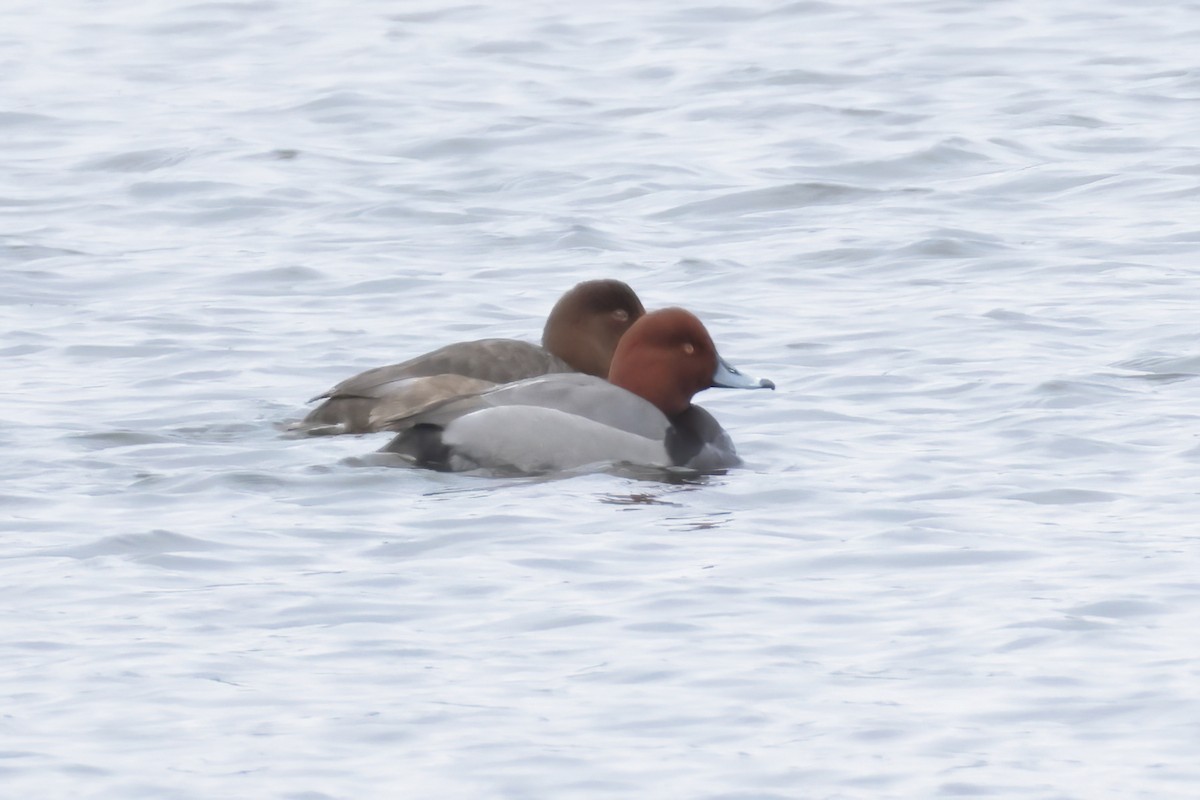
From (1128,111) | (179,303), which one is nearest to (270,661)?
(179,303)

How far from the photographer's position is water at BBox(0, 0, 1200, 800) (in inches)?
211

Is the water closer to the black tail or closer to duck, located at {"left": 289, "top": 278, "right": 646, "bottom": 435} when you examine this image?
the black tail

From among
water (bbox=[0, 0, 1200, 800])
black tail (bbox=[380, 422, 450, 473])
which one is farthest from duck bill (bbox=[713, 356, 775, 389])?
black tail (bbox=[380, 422, 450, 473])

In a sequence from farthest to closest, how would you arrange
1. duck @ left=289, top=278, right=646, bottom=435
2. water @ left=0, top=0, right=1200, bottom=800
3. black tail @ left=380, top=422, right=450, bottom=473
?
duck @ left=289, top=278, right=646, bottom=435, black tail @ left=380, top=422, right=450, bottom=473, water @ left=0, top=0, right=1200, bottom=800

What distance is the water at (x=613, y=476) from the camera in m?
5.37

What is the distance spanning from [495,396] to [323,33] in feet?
35.9

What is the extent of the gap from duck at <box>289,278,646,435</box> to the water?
326 mm

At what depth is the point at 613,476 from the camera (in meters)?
8.04

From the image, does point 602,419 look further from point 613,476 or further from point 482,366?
point 482,366

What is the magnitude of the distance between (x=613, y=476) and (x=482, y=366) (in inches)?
39.2

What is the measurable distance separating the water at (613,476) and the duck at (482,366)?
12.8 inches

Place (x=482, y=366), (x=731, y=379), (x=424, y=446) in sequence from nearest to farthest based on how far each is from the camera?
(x=424, y=446)
(x=731, y=379)
(x=482, y=366)

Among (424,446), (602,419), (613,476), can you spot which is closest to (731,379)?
(602,419)

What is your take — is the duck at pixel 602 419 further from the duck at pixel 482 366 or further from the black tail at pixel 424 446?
the duck at pixel 482 366
